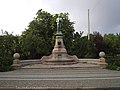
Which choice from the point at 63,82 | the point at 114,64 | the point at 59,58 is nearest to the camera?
the point at 63,82

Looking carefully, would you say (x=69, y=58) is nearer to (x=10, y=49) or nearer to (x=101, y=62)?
(x=101, y=62)

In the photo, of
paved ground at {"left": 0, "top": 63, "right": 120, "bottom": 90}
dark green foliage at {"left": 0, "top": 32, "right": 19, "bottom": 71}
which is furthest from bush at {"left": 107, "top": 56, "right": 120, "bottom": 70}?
dark green foliage at {"left": 0, "top": 32, "right": 19, "bottom": 71}

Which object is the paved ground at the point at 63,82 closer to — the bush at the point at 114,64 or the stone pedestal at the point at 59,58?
the bush at the point at 114,64

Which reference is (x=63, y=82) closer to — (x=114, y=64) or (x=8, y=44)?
(x=114, y=64)

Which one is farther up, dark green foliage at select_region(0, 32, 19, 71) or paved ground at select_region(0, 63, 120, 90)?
dark green foliage at select_region(0, 32, 19, 71)

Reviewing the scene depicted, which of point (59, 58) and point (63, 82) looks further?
point (59, 58)

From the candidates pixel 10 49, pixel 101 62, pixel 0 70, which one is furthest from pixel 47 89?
pixel 10 49

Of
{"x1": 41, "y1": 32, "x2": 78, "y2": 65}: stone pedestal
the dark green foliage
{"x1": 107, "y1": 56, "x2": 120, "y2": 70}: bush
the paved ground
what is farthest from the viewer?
the dark green foliage

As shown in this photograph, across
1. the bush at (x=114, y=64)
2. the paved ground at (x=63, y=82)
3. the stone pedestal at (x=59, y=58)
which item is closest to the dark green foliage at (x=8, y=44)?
the stone pedestal at (x=59, y=58)

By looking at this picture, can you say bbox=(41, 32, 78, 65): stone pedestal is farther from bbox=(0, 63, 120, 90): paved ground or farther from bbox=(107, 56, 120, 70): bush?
bbox=(0, 63, 120, 90): paved ground

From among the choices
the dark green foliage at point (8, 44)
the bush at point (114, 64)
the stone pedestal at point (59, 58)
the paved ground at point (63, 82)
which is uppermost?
the dark green foliage at point (8, 44)

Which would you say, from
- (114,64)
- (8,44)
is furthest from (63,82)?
(8,44)

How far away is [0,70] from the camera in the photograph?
25.0 m

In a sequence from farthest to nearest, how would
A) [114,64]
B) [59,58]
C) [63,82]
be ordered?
1. [59,58]
2. [114,64]
3. [63,82]
